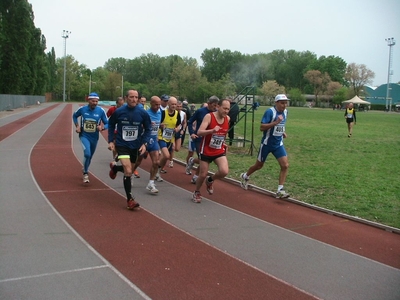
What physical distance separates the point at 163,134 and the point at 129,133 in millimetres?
2311

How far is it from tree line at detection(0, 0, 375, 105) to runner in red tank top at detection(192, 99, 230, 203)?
4437 centimetres

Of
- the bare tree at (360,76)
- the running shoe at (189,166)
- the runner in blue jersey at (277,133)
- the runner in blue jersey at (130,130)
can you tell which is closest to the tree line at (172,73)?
the bare tree at (360,76)

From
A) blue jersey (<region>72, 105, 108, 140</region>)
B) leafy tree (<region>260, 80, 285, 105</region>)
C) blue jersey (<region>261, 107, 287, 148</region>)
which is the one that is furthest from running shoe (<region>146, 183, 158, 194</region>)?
leafy tree (<region>260, 80, 285, 105</region>)

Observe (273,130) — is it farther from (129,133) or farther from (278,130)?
(129,133)

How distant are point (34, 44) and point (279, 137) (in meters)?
66.1

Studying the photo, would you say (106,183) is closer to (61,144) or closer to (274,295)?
(274,295)

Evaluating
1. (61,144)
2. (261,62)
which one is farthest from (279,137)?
(261,62)

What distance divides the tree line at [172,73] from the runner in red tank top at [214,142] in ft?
146

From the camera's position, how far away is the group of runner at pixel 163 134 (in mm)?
7809

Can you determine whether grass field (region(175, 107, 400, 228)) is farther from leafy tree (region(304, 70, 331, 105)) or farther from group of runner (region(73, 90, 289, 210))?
leafy tree (region(304, 70, 331, 105))

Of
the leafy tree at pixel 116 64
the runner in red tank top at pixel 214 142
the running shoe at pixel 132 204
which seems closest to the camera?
the running shoe at pixel 132 204

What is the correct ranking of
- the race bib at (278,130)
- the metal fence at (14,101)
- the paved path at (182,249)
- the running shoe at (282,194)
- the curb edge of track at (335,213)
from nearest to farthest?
the paved path at (182,249), the curb edge of track at (335,213), the running shoe at (282,194), the race bib at (278,130), the metal fence at (14,101)

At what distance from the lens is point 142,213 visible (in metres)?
7.34

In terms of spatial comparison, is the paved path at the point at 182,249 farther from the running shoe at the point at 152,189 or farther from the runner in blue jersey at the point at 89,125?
the runner in blue jersey at the point at 89,125
